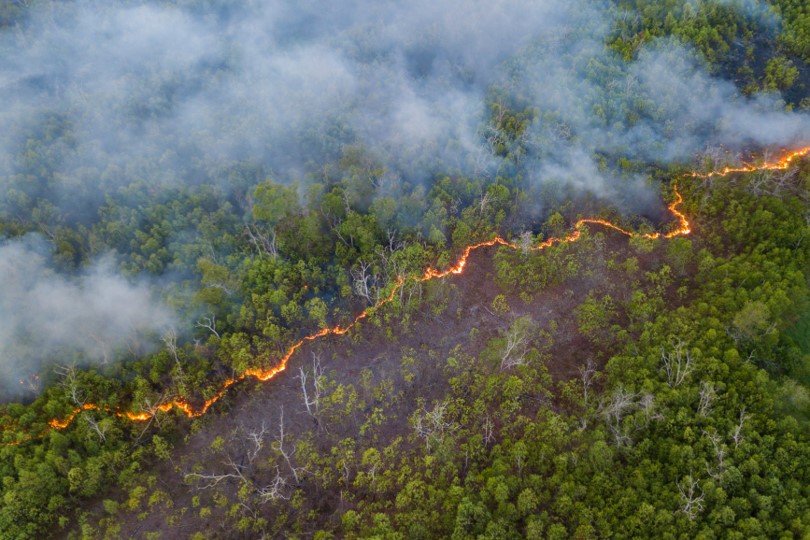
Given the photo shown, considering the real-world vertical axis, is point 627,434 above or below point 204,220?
below

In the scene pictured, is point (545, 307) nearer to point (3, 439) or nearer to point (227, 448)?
point (227, 448)

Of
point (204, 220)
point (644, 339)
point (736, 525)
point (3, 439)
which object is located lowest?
point (736, 525)

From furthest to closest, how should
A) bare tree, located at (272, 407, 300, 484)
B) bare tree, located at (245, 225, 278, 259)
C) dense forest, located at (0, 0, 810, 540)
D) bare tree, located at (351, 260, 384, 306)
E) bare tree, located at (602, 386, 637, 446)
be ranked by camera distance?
bare tree, located at (245, 225, 278, 259)
bare tree, located at (351, 260, 384, 306)
bare tree, located at (272, 407, 300, 484)
bare tree, located at (602, 386, 637, 446)
dense forest, located at (0, 0, 810, 540)

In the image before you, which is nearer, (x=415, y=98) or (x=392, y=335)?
(x=392, y=335)

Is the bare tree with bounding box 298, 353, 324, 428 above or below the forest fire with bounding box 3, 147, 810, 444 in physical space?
below

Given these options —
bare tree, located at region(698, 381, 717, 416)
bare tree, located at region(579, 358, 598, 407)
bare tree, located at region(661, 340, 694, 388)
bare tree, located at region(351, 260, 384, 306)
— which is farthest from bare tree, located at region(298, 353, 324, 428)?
bare tree, located at region(698, 381, 717, 416)

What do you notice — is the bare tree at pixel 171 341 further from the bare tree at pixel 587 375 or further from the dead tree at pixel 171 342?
the bare tree at pixel 587 375

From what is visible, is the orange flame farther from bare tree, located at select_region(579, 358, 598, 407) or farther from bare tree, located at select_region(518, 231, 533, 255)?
bare tree, located at select_region(579, 358, 598, 407)

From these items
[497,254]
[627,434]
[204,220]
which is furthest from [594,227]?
[204,220]
